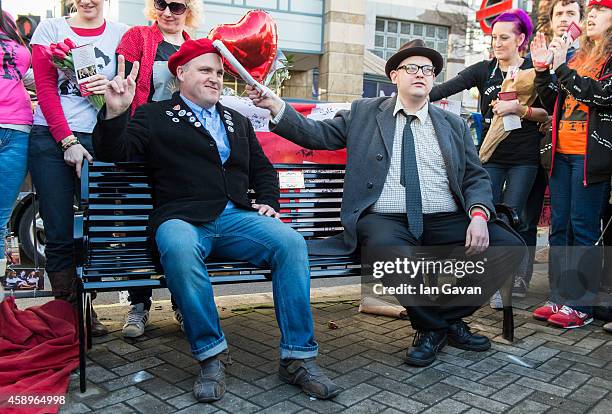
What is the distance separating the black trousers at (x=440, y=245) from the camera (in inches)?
132

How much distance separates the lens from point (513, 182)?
4.54m

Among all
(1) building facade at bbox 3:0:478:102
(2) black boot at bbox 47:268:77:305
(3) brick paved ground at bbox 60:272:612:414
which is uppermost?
(1) building facade at bbox 3:0:478:102

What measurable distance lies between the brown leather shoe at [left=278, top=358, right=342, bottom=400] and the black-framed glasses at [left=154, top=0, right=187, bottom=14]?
90.3 inches

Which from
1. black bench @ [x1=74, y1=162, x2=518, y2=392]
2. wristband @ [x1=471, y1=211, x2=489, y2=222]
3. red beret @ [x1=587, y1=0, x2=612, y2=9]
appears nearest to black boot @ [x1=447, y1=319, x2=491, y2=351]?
black bench @ [x1=74, y1=162, x2=518, y2=392]

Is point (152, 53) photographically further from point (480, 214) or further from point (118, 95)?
point (480, 214)

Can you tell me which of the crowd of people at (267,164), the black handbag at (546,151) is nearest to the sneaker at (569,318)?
the crowd of people at (267,164)

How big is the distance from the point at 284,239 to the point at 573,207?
226 centimetres

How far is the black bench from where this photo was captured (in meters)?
2.89

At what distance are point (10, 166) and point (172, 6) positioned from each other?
4.56 feet

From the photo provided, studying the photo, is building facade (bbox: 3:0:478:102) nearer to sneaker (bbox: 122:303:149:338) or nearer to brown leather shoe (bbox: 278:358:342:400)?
sneaker (bbox: 122:303:149:338)

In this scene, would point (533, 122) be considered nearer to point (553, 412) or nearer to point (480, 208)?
point (480, 208)

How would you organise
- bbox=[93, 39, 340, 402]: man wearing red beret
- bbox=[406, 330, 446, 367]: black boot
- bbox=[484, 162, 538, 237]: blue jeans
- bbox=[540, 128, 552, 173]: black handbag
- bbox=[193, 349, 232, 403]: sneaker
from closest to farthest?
bbox=[193, 349, 232, 403]: sneaker, bbox=[93, 39, 340, 402]: man wearing red beret, bbox=[406, 330, 446, 367]: black boot, bbox=[540, 128, 552, 173]: black handbag, bbox=[484, 162, 538, 237]: blue jeans

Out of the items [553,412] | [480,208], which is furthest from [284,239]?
[553,412]

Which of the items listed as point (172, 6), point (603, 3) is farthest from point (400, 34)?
point (172, 6)
